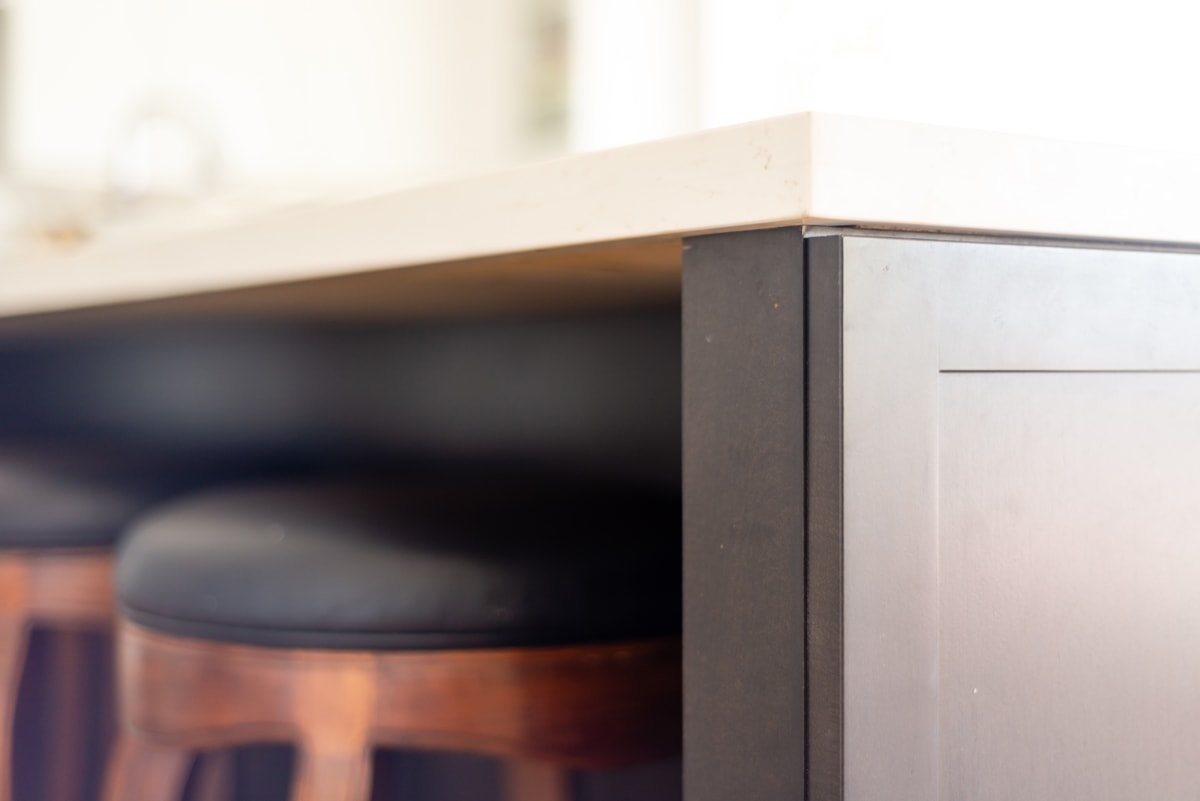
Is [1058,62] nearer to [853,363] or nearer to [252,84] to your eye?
[853,363]

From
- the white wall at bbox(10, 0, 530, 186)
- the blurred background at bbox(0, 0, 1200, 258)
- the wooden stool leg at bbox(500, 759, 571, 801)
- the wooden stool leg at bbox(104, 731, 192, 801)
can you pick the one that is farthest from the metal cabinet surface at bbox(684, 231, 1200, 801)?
the white wall at bbox(10, 0, 530, 186)

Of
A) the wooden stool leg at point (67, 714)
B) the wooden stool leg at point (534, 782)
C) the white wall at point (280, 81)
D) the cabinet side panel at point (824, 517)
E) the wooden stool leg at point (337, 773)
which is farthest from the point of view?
the white wall at point (280, 81)

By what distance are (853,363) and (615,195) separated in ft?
0.40

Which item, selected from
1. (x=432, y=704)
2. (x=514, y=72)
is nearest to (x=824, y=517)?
(x=432, y=704)

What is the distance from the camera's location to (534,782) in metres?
0.89

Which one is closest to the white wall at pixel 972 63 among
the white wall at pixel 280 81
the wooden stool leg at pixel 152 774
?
the wooden stool leg at pixel 152 774

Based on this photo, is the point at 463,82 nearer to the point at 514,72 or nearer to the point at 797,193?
the point at 514,72

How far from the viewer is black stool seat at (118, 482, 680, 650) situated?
2.11 feet

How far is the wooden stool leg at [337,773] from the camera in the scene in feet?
2.07

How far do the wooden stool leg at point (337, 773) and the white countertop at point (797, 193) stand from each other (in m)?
0.27

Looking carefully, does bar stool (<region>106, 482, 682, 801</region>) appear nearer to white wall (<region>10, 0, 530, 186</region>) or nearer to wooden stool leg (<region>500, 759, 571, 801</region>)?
wooden stool leg (<region>500, 759, 571, 801</region>)

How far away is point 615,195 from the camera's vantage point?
44cm

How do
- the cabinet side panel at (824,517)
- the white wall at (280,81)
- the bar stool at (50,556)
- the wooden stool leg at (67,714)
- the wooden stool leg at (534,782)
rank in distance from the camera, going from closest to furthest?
the cabinet side panel at (824,517) < the wooden stool leg at (534,782) < the bar stool at (50,556) < the wooden stool leg at (67,714) < the white wall at (280,81)

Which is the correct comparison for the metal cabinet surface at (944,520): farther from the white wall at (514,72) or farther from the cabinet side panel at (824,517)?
the white wall at (514,72)
